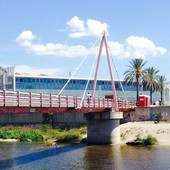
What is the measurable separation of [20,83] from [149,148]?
5787 cm

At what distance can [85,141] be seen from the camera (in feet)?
236

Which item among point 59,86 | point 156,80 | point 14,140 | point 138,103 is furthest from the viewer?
point 59,86

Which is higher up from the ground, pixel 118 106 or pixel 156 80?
pixel 156 80

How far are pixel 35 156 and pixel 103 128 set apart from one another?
1706cm

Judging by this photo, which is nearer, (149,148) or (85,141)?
(149,148)

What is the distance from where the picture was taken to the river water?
4628 cm

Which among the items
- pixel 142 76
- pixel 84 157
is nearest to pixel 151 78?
pixel 142 76

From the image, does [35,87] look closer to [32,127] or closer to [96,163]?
[32,127]

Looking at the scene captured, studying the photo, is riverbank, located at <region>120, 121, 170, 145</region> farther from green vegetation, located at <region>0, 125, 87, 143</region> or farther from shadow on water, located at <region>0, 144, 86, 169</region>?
shadow on water, located at <region>0, 144, 86, 169</region>

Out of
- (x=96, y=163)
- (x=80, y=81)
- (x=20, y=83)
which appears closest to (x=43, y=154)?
(x=96, y=163)

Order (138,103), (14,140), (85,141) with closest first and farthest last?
(85,141) < (14,140) < (138,103)

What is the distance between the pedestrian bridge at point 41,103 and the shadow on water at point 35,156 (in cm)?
677

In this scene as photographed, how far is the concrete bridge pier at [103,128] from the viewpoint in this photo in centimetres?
6917

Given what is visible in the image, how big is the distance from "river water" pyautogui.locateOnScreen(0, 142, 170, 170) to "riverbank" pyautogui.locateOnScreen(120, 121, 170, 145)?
5990mm
